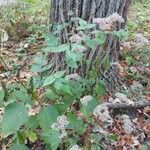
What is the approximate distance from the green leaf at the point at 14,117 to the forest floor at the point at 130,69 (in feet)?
0.59

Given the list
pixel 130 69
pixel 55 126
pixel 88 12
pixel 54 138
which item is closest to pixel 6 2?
pixel 130 69

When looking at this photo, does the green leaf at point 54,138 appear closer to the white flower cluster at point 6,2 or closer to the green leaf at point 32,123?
the green leaf at point 32,123

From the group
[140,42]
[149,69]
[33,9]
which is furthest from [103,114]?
[33,9]

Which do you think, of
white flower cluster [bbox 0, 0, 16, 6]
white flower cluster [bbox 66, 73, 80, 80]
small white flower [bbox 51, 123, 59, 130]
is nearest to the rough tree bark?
white flower cluster [bbox 66, 73, 80, 80]

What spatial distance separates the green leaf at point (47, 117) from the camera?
217 centimetres

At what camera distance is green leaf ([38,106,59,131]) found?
217cm

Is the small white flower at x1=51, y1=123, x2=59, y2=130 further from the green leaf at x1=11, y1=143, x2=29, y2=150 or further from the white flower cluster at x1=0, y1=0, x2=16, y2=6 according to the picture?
the white flower cluster at x1=0, y1=0, x2=16, y2=6

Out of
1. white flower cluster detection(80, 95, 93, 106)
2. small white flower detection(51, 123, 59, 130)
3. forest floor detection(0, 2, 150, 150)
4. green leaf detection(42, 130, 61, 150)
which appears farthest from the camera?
forest floor detection(0, 2, 150, 150)

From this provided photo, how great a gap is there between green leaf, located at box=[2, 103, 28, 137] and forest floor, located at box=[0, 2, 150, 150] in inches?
7.0

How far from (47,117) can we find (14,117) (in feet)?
0.65

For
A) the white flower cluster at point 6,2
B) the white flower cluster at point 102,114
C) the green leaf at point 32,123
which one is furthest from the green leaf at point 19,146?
the white flower cluster at point 6,2

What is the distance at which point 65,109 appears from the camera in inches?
Answer: 89.8

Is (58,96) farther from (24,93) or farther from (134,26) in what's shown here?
(134,26)

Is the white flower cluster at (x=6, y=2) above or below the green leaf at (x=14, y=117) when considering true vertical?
below
